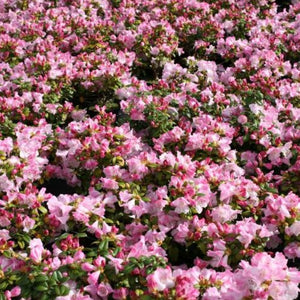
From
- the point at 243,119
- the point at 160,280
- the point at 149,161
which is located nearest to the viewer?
the point at 160,280

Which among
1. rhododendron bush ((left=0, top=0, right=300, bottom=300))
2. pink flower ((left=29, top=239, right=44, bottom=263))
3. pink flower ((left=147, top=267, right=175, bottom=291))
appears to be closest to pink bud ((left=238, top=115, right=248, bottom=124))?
rhododendron bush ((left=0, top=0, right=300, bottom=300))

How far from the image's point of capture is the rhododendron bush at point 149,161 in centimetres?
220

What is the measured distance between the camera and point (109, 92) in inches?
161

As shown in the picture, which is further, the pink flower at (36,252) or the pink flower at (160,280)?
the pink flower at (36,252)

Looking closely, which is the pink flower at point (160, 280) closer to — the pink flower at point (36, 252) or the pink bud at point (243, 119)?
the pink flower at point (36, 252)

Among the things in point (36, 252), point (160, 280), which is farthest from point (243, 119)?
point (36, 252)

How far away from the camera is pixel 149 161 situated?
2902mm

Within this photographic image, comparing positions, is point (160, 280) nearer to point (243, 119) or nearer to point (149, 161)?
point (149, 161)

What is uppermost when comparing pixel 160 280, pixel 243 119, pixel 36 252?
pixel 243 119

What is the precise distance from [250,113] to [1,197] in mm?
1846

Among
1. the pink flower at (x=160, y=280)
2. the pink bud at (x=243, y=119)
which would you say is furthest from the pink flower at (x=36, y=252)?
the pink bud at (x=243, y=119)

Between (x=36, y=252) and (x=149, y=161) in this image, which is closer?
(x=36, y=252)

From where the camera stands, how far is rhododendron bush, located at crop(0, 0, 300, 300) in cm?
220

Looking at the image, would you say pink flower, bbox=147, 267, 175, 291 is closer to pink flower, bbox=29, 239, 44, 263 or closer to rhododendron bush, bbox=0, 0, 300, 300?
rhododendron bush, bbox=0, 0, 300, 300
